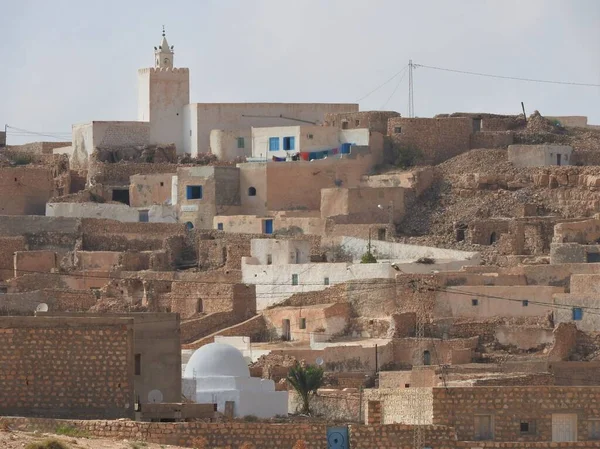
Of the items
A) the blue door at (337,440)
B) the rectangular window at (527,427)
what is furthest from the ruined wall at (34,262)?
the blue door at (337,440)

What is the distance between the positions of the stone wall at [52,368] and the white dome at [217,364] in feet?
24.2

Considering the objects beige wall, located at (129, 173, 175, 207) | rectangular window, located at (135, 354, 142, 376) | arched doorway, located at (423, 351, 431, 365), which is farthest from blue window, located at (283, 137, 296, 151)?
rectangular window, located at (135, 354, 142, 376)

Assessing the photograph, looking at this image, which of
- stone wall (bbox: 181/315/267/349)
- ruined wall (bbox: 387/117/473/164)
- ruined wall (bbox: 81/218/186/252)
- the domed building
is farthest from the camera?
ruined wall (bbox: 387/117/473/164)

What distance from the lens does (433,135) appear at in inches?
2510

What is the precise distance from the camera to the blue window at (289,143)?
63344mm

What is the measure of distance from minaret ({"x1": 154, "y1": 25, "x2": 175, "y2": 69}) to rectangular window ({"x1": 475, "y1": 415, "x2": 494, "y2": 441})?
125ft

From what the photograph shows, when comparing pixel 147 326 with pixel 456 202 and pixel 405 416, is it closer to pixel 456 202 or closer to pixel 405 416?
pixel 405 416

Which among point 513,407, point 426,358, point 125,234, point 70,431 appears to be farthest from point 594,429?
point 125,234

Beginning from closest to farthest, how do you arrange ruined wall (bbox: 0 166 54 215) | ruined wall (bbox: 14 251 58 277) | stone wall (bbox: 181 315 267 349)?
stone wall (bbox: 181 315 267 349), ruined wall (bbox: 14 251 58 277), ruined wall (bbox: 0 166 54 215)

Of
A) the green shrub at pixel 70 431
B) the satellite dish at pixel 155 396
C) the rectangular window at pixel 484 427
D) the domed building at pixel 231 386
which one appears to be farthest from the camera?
the domed building at pixel 231 386

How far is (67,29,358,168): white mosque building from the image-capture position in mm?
65938

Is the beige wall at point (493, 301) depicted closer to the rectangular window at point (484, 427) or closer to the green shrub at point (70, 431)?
the rectangular window at point (484, 427)

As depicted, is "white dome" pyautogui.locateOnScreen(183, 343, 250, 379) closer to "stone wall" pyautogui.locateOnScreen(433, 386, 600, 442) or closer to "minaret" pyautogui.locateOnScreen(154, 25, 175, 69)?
"stone wall" pyautogui.locateOnScreen(433, 386, 600, 442)

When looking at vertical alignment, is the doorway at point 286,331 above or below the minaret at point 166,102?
below
